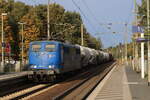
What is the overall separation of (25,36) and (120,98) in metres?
49.9

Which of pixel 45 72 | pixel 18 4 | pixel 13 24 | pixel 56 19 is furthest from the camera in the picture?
pixel 18 4

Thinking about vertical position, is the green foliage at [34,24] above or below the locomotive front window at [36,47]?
above

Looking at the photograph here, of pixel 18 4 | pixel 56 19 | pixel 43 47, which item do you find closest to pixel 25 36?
pixel 56 19

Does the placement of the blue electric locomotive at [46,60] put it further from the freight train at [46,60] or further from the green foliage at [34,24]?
the green foliage at [34,24]

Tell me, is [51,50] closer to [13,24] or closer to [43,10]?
[13,24]

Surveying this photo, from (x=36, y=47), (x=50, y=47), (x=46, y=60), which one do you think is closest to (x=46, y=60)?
(x=46, y=60)

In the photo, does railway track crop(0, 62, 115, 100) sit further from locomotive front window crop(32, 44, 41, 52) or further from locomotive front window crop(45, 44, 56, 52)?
locomotive front window crop(32, 44, 41, 52)

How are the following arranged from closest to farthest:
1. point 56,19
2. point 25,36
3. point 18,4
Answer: point 25,36
point 56,19
point 18,4

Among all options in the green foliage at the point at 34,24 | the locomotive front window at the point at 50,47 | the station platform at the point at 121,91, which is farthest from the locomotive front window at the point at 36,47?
the green foliage at the point at 34,24

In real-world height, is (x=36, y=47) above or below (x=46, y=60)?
above

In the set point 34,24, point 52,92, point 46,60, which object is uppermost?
point 34,24

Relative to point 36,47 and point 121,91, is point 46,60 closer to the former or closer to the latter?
point 36,47

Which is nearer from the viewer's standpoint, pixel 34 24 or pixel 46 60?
pixel 46 60

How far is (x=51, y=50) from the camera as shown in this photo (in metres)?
24.9
